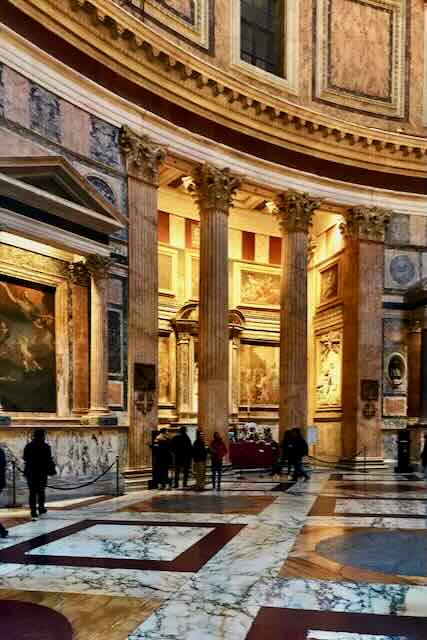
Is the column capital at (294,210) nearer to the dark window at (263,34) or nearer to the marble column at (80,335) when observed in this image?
the dark window at (263,34)

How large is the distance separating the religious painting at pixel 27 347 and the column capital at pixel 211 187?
6.23 meters

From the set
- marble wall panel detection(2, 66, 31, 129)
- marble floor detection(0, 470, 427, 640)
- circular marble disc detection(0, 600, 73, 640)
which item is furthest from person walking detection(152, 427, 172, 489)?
circular marble disc detection(0, 600, 73, 640)

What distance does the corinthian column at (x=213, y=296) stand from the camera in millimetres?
→ 17516

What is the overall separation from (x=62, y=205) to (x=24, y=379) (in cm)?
352

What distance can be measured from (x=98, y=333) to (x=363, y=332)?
406 inches

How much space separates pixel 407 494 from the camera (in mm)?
12844

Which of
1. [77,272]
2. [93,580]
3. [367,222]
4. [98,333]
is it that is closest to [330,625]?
[93,580]

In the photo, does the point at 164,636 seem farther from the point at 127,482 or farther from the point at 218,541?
the point at 127,482

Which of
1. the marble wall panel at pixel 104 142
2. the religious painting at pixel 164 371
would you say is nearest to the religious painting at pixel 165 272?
the religious painting at pixel 164 371

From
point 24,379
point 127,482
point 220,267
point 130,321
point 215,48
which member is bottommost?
point 127,482

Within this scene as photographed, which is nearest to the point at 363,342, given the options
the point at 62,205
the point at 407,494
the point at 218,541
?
the point at 407,494

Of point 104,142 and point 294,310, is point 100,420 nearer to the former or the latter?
point 104,142

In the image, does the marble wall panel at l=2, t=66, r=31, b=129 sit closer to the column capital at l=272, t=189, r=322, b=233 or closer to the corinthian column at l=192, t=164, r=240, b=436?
the corinthian column at l=192, t=164, r=240, b=436

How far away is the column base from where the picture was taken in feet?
43.1
